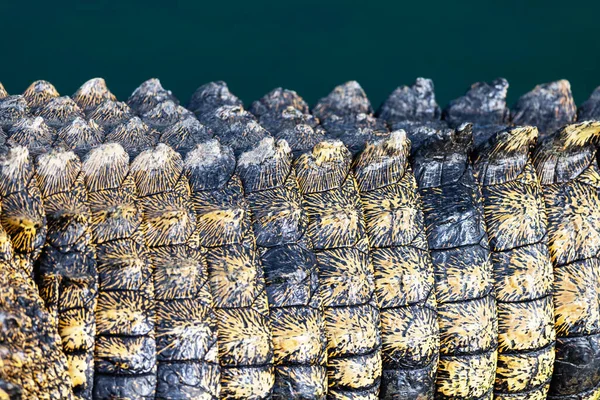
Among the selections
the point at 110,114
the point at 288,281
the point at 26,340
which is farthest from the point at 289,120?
the point at 26,340

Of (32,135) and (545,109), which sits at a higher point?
(545,109)

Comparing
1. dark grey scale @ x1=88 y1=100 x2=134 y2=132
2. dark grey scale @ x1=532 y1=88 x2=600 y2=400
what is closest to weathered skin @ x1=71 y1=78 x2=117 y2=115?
dark grey scale @ x1=88 y1=100 x2=134 y2=132

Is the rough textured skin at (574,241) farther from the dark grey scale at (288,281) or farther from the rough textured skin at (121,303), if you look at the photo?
the rough textured skin at (121,303)

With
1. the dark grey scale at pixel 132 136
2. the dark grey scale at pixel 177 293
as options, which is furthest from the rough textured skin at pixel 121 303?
the dark grey scale at pixel 132 136

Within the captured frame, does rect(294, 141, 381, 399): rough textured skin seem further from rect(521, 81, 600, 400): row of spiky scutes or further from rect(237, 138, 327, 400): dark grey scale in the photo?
rect(521, 81, 600, 400): row of spiky scutes

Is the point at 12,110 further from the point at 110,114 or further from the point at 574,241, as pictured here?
the point at 574,241

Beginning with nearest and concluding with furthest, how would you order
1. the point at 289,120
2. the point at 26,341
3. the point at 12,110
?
1. the point at 26,341
2. the point at 12,110
3. the point at 289,120
